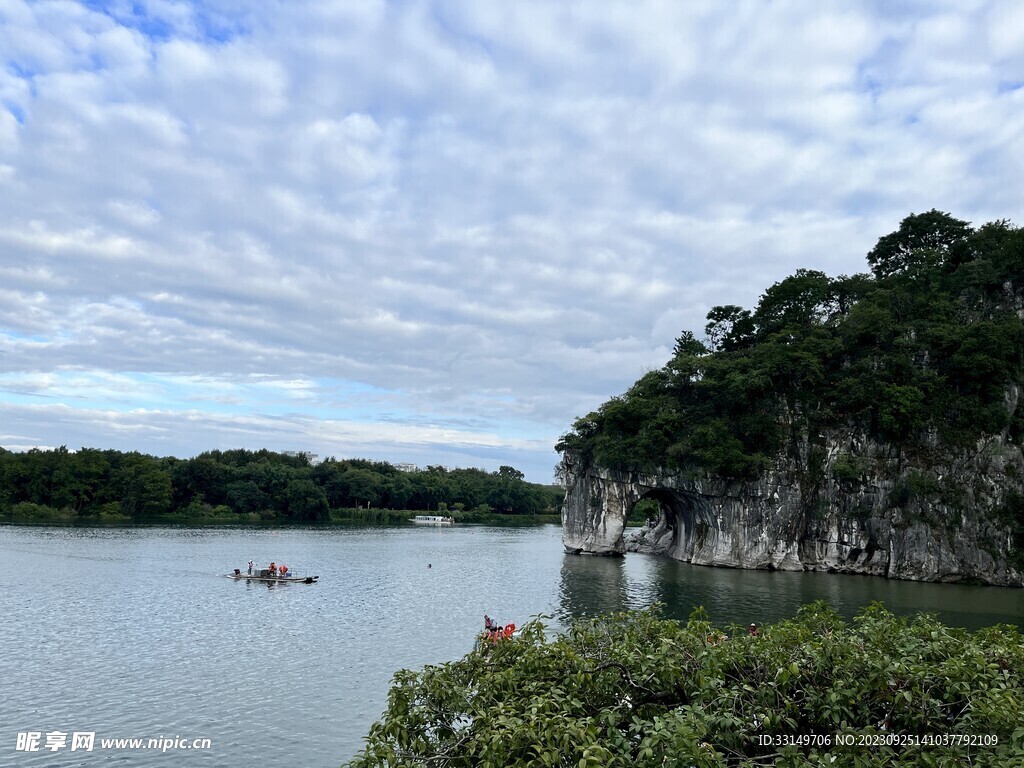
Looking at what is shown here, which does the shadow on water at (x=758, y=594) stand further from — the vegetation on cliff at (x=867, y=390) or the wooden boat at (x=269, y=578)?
the wooden boat at (x=269, y=578)

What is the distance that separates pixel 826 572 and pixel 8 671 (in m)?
43.3

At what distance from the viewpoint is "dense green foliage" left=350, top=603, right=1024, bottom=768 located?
579 centimetres

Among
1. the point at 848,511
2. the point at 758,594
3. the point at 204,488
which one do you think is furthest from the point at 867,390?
the point at 204,488

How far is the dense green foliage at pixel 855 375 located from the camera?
43562 mm

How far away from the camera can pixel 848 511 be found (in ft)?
149

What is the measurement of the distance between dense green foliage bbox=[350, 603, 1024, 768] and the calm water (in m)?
7.68

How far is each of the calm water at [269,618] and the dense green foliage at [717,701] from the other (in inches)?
302

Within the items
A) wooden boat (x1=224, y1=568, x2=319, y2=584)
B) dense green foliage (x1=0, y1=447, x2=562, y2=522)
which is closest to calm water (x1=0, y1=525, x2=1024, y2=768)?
wooden boat (x1=224, y1=568, x2=319, y2=584)

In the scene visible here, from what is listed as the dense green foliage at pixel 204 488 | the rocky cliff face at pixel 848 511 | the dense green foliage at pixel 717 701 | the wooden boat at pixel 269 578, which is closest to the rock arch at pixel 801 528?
the rocky cliff face at pixel 848 511

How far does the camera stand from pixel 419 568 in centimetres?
4594

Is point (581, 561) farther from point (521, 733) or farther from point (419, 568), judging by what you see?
point (521, 733)

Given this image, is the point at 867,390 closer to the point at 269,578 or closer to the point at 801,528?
the point at 801,528

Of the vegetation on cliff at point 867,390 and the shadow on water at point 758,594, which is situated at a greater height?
the vegetation on cliff at point 867,390

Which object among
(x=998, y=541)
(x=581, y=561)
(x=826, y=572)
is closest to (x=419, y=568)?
(x=581, y=561)
